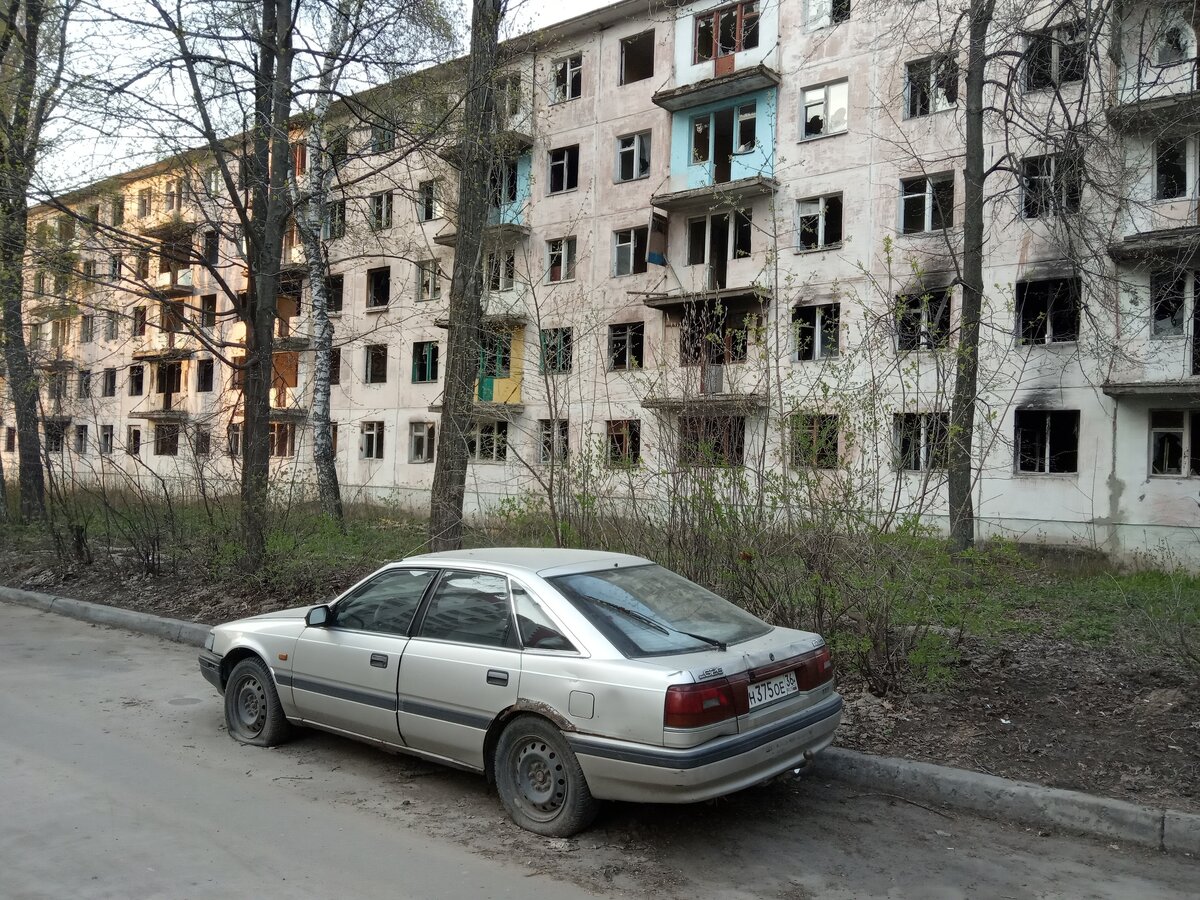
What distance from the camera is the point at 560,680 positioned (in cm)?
455

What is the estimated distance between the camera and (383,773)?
5.68 m

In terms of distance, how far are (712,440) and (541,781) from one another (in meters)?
4.05

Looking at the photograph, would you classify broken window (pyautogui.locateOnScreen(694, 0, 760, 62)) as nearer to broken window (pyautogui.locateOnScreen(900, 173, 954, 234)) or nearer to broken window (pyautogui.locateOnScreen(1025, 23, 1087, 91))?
broken window (pyautogui.locateOnScreen(900, 173, 954, 234))

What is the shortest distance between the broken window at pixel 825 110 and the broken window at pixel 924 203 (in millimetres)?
2550

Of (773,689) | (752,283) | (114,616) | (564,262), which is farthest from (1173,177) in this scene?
(114,616)

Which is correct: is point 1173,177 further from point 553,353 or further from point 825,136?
point 553,353

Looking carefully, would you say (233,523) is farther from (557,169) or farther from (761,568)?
(557,169)

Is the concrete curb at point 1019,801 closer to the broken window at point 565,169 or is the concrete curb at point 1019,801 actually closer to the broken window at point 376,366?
the broken window at point 565,169

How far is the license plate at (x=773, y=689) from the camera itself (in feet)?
14.9

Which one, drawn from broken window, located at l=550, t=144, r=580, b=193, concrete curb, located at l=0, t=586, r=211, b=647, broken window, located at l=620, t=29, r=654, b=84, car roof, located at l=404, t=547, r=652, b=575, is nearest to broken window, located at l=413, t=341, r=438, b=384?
broken window, located at l=550, t=144, r=580, b=193

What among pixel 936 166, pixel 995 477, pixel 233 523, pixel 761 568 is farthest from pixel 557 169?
pixel 761 568

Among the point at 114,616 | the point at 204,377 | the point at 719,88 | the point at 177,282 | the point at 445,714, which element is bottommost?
the point at 114,616

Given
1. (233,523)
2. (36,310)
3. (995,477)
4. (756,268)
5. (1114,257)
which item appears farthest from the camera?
(756,268)

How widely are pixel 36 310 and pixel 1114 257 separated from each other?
812 inches
